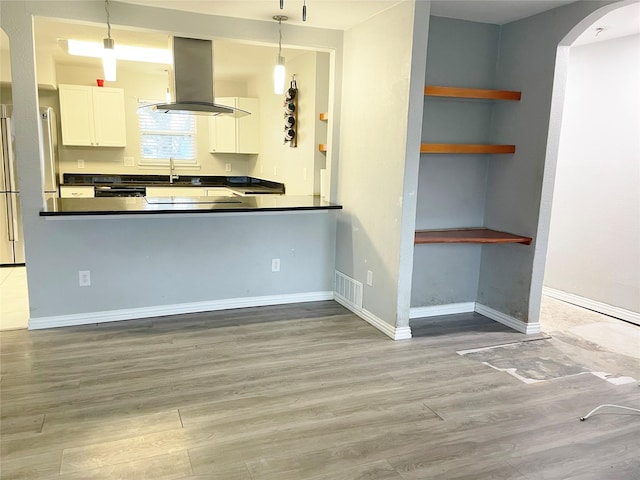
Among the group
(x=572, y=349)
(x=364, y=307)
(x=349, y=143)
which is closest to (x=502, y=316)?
(x=572, y=349)

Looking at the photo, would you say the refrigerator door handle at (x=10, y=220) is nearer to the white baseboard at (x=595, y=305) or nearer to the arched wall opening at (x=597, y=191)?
the arched wall opening at (x=597, y=191)

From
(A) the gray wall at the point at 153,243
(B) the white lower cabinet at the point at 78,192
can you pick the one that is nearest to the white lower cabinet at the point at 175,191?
(B) the white lower cabinet at the point at 78,192

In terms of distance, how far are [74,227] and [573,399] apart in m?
3.43

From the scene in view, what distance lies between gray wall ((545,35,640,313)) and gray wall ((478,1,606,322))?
97cm

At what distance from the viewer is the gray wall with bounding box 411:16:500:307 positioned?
3.62 meters

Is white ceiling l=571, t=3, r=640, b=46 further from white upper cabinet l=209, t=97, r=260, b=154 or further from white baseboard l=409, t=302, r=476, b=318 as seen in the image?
white upper cabinet l=209, t=97, r=260, b=154

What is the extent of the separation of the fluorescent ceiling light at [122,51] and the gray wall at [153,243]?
3.64ft

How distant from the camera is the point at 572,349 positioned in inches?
132

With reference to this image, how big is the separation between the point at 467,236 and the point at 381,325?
0.94 metres

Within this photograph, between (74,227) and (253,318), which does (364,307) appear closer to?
(253,318)

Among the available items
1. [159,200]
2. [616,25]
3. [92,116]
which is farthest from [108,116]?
[616,25]

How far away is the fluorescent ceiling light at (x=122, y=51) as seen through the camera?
4.43m

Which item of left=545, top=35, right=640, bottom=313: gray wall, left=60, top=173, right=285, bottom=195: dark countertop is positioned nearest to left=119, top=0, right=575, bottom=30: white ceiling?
left=545, top=35, right=640, bottom=313: gray wall

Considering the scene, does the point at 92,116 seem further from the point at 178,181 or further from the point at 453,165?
the point at 453,165
